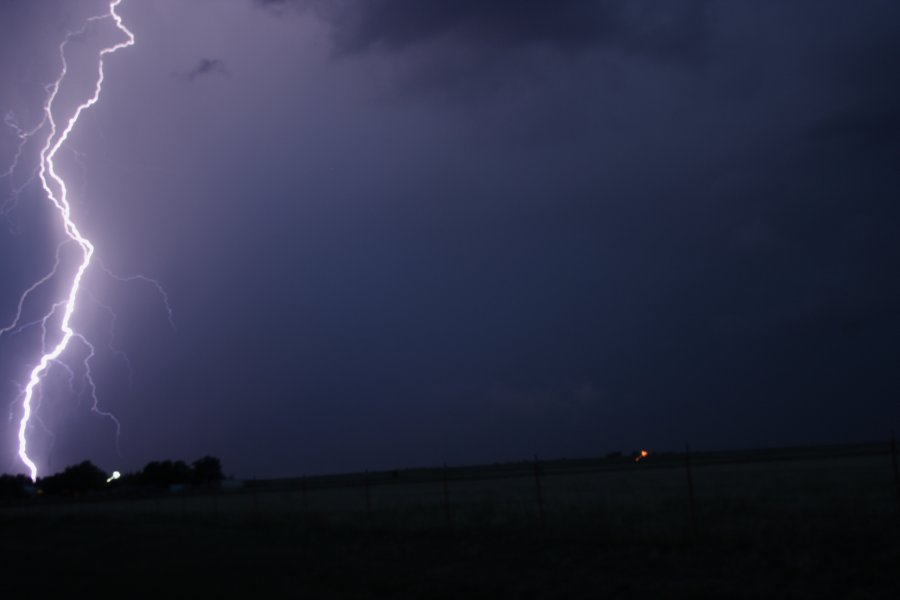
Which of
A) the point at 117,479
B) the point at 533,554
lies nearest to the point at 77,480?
the point at 117,479

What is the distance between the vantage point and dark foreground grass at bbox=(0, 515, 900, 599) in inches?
456

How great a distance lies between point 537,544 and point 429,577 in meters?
2.89

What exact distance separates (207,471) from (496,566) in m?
88.4

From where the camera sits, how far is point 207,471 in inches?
3839

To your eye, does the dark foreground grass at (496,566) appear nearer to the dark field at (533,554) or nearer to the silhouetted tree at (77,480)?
the dark field at (533,554)

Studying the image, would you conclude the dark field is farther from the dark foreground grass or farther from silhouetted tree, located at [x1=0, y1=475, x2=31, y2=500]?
silhouetted tree, located at [x1=0, y1=475, x2=31, y2=500]

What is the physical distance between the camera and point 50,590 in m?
14.1

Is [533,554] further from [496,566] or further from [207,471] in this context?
[207,471]

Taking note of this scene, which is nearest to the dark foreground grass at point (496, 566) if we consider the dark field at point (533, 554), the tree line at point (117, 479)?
the dark field at point (533, 554)

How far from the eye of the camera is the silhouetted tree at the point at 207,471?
317 feet

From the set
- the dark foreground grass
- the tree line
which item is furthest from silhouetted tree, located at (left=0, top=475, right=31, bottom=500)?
the dark foreground grass

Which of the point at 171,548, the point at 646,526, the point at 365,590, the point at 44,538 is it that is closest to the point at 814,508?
the point at 646,526

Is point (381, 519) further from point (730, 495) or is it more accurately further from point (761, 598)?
point (761, 598)

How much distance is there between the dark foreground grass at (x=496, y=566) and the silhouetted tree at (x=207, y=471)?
7871 cm
